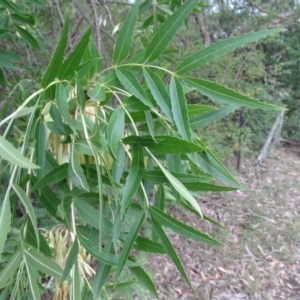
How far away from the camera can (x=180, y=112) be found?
0.39 metres

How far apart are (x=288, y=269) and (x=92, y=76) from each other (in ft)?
6.35

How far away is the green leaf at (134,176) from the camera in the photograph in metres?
0.38

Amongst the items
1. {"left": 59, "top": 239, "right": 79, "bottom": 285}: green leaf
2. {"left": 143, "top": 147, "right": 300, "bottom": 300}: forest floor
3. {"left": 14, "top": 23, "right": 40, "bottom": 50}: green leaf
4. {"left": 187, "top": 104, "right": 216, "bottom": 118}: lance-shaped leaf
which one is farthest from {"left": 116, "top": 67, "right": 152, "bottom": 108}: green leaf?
{"left": 143, "top": 147, "right": 300, "bottom": 300}: forest floor

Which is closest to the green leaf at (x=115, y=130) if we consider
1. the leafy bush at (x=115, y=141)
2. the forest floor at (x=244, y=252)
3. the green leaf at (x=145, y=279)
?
the leafy bush at (x=115, y=141)

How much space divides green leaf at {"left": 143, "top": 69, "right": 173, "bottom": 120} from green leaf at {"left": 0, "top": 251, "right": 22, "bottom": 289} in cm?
27

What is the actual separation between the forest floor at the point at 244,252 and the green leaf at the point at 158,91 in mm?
1471

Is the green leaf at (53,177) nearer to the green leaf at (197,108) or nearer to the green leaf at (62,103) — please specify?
the green leaf at (62,103)

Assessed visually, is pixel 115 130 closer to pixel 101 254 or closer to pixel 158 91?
pixel 158 91

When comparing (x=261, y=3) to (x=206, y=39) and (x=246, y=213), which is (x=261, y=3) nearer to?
(x=206, y=39)

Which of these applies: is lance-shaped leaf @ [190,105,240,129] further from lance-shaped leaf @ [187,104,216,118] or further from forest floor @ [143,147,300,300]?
forest floor @ [143,147,300,300]

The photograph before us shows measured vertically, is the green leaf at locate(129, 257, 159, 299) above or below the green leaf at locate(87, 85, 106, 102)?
below

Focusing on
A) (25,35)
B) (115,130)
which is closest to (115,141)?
(115,130)

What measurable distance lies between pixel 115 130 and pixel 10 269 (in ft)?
0.74

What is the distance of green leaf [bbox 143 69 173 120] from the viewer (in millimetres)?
398
